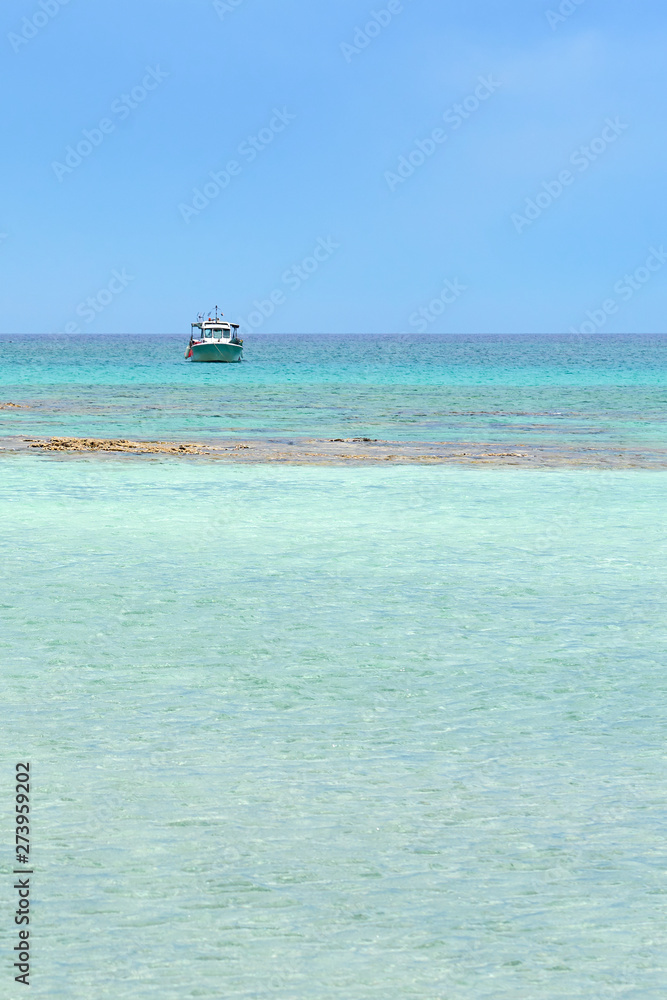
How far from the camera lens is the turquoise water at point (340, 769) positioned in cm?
501

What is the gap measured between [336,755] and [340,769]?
23 cm

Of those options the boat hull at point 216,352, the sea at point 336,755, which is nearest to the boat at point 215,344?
the boat hull at point 216,352

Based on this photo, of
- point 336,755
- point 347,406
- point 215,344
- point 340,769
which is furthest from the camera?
point 215,344

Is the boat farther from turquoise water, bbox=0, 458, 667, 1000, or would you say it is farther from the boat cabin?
turquoise water, bbox=0, 458, 667, 1000

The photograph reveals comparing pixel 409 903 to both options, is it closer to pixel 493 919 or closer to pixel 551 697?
pixel 493 919

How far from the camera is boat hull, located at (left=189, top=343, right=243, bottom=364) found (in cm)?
9538

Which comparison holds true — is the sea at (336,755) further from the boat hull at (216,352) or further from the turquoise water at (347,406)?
the boat hull at (216,352)

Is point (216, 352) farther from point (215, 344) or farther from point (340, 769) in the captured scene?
point (340, 769)

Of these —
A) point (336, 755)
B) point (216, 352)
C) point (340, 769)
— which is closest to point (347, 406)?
point (336, 755)

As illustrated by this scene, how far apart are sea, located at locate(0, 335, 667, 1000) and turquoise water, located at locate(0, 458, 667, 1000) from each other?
0.02 metres

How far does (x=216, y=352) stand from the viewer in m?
95.6

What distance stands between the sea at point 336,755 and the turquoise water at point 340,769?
0.02 metres

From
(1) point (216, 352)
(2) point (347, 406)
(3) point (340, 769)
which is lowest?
(3) point (340, 769)

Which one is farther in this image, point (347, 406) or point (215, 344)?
point (215, 344)
